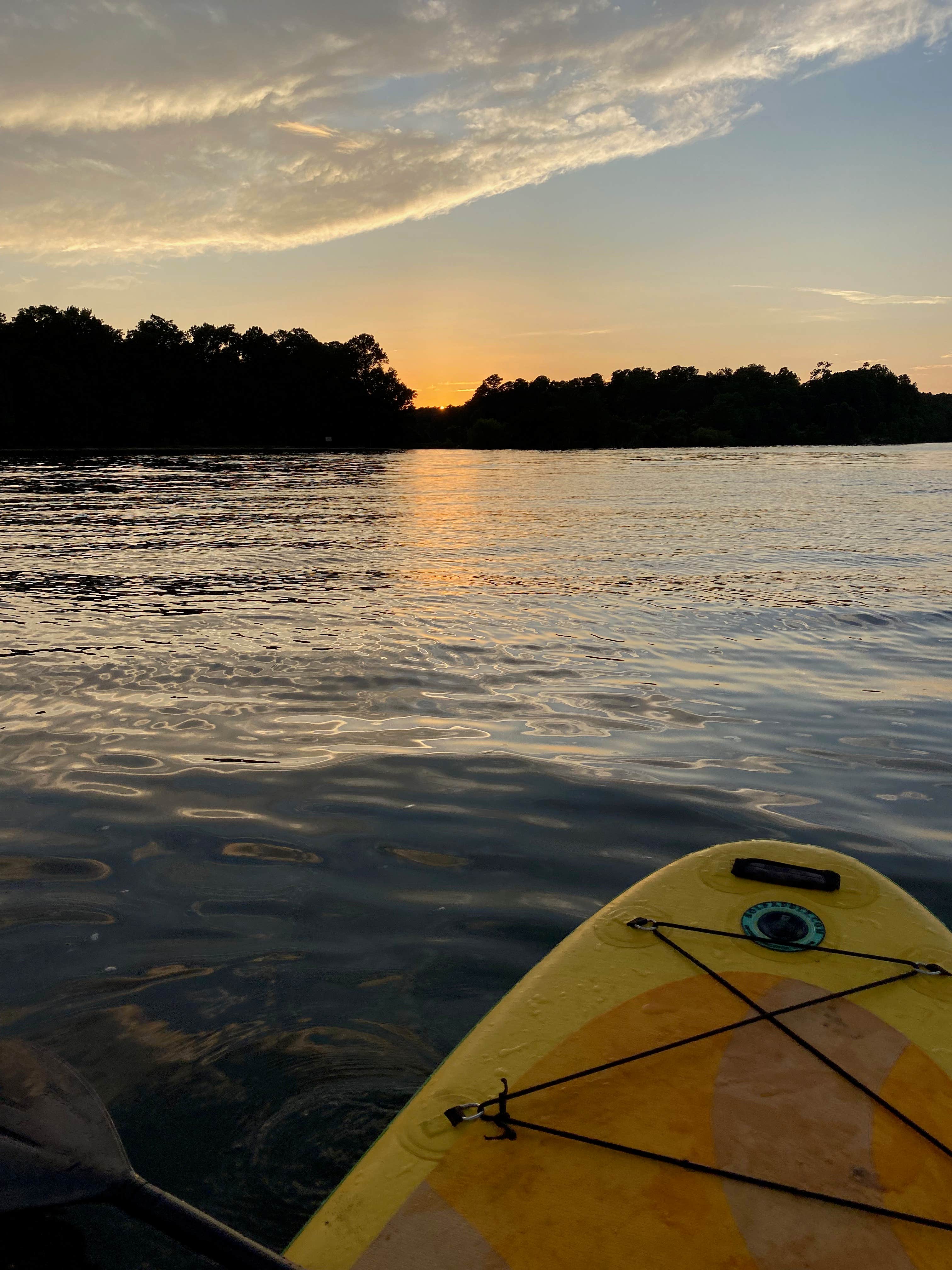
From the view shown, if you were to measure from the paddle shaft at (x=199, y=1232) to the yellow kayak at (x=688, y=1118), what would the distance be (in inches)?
13.6

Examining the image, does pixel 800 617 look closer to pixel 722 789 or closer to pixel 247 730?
pixel 722 789

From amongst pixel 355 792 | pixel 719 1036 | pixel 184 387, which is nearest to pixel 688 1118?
pixel 719 1036

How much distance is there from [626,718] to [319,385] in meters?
120

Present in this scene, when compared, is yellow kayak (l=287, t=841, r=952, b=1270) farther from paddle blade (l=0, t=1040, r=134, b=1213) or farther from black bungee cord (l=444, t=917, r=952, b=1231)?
paddle blade (l=0, t=1040, r=134, b=1213)

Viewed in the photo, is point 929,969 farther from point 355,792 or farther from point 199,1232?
point 355,792

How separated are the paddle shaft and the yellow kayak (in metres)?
0.34

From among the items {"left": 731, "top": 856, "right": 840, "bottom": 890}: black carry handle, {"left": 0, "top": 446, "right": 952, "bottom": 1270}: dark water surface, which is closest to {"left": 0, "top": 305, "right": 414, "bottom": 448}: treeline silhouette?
{"left": 0, "top": 446, "right": 952, "bottom": 1270}: dark water surface

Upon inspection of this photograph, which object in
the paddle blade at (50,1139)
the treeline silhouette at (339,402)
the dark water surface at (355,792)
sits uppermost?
the treeline silhouette at (339,402)

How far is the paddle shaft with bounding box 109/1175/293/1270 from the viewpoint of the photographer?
5.38 feet

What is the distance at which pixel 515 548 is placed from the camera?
1705 cm

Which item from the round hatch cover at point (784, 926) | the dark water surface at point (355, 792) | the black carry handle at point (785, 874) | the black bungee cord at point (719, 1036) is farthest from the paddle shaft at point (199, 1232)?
the black carry handle at point (785, 874)

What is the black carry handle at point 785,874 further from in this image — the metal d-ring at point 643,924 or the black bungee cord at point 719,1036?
the metal d-ring at point 643,924

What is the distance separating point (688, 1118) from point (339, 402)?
124 m

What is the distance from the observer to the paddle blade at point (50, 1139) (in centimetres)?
187
